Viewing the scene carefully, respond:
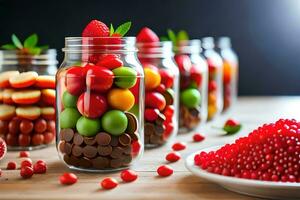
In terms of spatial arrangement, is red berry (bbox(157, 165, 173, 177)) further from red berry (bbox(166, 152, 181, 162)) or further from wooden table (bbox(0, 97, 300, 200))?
red berry (bbox(166, 152, 181, 162))

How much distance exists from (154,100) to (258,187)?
0.55 meters

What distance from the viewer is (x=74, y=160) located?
4.19ft

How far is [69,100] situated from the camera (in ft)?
4.18

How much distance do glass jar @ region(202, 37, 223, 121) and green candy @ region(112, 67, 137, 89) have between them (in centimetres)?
89

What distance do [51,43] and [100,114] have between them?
178cm

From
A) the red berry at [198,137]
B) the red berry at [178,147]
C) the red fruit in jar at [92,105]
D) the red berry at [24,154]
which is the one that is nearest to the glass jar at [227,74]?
the red berry at [198,137]

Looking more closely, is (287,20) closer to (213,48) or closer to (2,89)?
(213,48)

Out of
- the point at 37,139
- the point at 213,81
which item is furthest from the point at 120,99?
the point at 213,81

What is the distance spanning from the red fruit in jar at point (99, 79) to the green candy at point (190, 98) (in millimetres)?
606

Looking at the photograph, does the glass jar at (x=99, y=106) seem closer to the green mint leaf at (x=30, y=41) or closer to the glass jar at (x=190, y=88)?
the green mint leaf at (x=30, y=41)

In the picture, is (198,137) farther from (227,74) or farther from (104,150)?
(227,74)

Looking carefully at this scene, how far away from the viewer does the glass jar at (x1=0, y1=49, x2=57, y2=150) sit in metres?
1.50

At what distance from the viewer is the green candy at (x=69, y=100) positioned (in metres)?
1.27

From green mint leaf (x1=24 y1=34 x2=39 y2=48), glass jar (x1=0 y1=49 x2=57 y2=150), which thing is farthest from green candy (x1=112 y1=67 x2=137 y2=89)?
green mint leaf (x1=24 y1=34 x2=39 y2=48)
